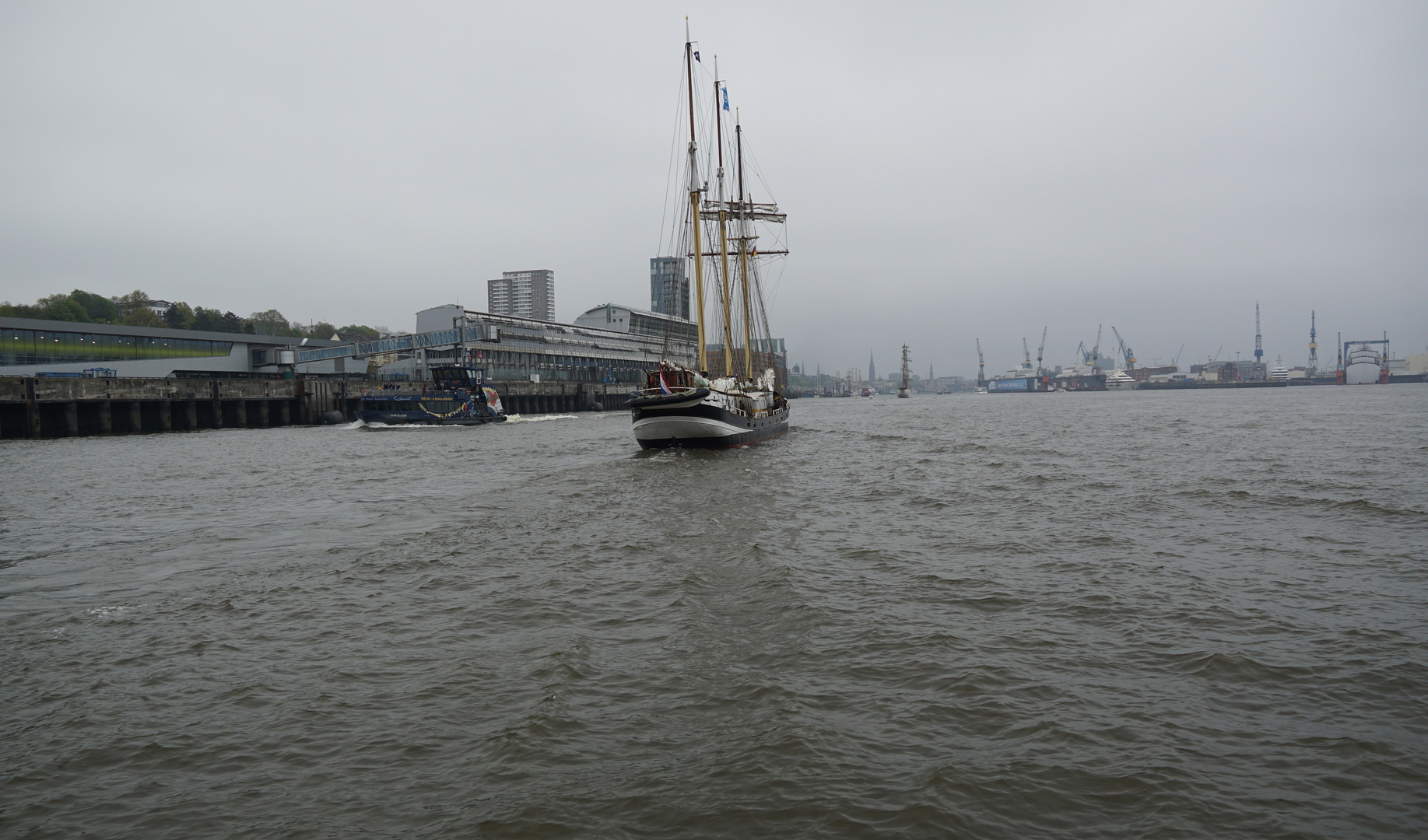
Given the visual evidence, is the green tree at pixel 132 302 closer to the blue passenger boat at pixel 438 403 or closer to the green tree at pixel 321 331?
the green tree at pixel 321 331

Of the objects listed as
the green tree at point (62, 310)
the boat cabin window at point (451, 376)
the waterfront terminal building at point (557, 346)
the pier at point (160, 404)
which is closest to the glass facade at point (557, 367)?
the waterfront terminal building at point (557, 346)

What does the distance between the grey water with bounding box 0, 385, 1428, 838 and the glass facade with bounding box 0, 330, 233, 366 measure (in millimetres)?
70013

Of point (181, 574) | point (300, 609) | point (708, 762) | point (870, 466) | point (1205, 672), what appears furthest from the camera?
point (870, 466)

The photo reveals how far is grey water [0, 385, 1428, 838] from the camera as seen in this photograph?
15.6 feet

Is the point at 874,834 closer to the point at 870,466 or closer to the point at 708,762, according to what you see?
the point at 708,762

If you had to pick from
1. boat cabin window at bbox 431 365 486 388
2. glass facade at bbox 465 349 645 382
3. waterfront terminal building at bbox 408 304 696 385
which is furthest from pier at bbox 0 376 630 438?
glass facade at bbox 465 349 645 382

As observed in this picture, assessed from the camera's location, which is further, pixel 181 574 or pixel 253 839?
pixel 181 574

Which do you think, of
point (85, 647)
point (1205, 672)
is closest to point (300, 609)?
point (85, 647)

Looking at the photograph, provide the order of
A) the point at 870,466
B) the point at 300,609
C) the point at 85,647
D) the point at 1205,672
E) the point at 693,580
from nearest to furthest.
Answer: the point at 1205,672 → the point at 85,647 → the point at 300,609 → the point at 693,580 → the point at 870,466

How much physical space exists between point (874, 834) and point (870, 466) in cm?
2297

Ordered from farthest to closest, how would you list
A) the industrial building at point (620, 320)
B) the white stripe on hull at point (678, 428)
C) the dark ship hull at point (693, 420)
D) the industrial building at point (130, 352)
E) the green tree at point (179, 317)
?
1. the industrial building at point (620, 320)
2. the green tree at point (179, 317)
3. the industrial building at point (130, 352)
4. the white stripe on hull at point (678, 428)
5. the dark ship hull at point (693, 420)

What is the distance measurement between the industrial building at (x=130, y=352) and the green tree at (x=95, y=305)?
111 ft

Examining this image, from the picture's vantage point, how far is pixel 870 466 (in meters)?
26.8

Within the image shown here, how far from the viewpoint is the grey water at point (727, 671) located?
4.77 metres
